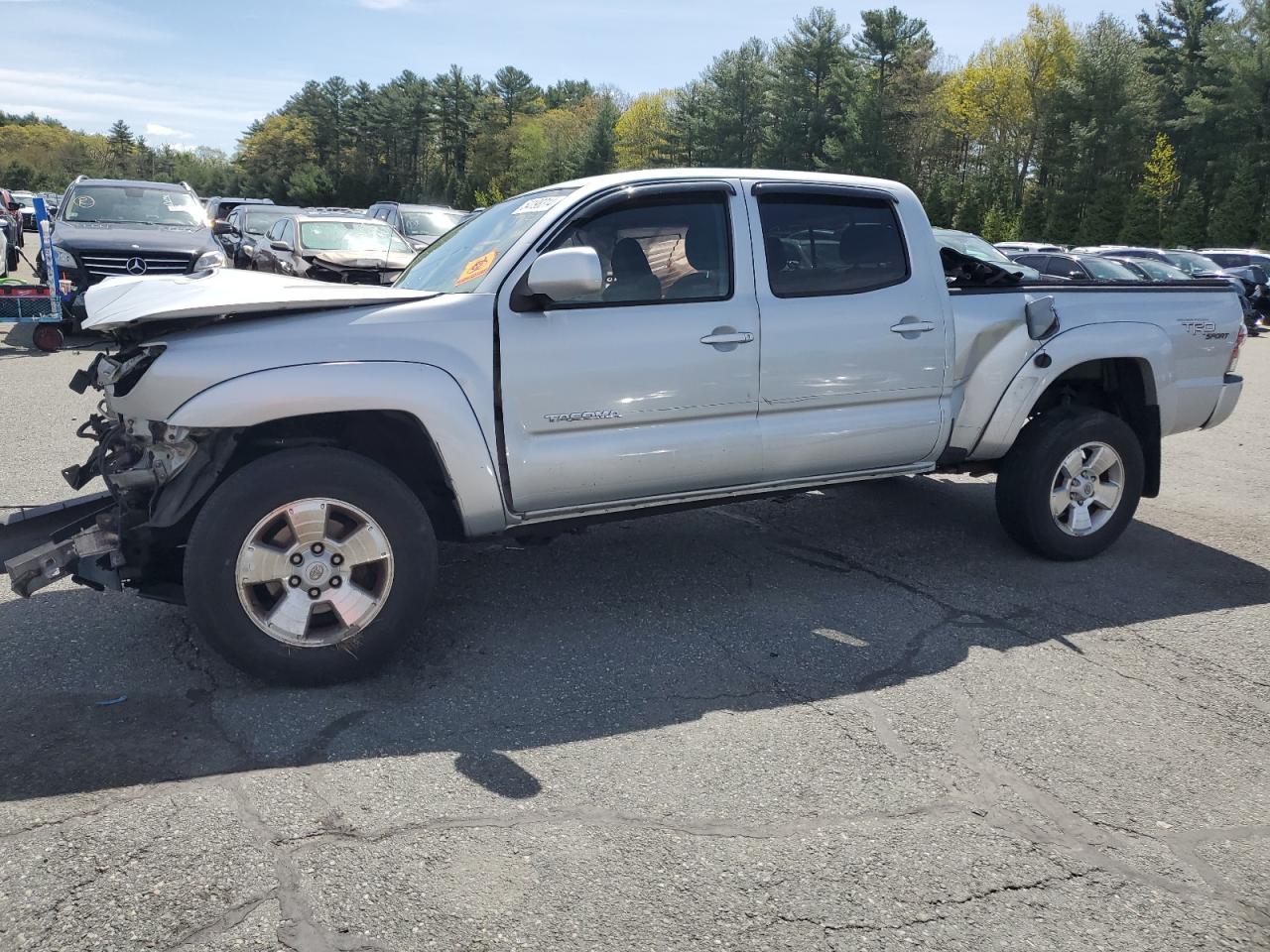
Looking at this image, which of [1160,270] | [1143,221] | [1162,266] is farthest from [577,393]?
[1143,221]

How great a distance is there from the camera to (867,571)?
217 inches

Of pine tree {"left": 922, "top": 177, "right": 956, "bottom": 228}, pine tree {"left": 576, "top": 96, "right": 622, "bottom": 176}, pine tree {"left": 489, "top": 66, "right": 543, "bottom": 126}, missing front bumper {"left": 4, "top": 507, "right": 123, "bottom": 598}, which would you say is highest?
pine tree {"left": 489, "top": 66, "right": 543, "bottom": 126}

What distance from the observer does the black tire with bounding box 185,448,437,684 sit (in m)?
3.70

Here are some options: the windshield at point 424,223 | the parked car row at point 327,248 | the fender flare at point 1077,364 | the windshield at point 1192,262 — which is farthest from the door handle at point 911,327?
the windshield at point 1192,262

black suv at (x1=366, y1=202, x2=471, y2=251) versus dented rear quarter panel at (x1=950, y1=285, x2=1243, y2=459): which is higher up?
black suv at (x1=366, y1=202, x2=471, y2=251)

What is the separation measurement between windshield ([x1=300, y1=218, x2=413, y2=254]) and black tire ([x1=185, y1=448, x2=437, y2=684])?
1205 centimetres

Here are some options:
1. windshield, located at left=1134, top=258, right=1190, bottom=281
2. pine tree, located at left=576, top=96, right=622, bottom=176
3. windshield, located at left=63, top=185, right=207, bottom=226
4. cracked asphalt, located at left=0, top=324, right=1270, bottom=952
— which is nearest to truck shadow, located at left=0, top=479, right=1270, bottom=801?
cracked asphalt, located at left=0, top=324, right=1270, bottom=952

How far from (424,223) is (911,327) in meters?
17.3

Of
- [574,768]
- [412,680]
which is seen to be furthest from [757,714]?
[412,680]

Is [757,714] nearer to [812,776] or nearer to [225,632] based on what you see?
[812,776]

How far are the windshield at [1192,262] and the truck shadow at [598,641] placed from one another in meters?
19.7

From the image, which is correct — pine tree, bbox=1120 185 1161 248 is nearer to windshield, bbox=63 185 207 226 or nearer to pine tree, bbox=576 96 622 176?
pine tree, bbox=576 96 622 176

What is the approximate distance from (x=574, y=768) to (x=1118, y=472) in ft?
12.3

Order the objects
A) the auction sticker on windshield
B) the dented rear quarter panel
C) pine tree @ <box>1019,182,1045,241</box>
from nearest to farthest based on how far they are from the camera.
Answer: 1. the auction sticker on windshield
2. the dented rear quarter panel
3. pine tree @ <box>1019,182,1045,241</box>
